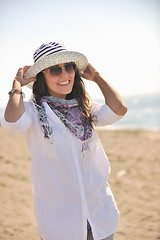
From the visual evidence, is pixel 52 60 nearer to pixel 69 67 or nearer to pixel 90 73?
pixel 69 67

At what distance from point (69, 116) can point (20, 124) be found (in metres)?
0.35

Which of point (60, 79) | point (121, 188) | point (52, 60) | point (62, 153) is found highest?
point (52, 60)

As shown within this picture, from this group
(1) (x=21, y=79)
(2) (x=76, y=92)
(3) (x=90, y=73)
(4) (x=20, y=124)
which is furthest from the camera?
(3) (x=90, y=73)

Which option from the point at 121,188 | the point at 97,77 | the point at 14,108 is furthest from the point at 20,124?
the point at 121,188

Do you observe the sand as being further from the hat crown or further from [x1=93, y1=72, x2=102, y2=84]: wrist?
the hat crown

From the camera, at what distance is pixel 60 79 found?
1.77 metres

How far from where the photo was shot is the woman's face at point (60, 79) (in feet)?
5.80

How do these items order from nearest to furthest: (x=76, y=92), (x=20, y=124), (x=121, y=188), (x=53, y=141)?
1. (x=20, y=124)
2. (x=53, y=141)
3. (x=76, y=92)
4. (x=121, y=188)

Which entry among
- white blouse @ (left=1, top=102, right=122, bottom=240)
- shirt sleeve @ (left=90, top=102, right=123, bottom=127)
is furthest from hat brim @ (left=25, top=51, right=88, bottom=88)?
shirt sleeve @ (left=90, top=102, right=123, bottom=127)

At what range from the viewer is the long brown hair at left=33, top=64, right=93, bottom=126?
1.84m

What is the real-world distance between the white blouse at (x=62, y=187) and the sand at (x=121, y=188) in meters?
1.93

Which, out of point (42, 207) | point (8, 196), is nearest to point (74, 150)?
point (42, 207)

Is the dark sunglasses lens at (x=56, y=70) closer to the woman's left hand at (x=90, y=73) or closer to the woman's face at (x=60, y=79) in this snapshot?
the woman's face at (x=60, y=79)

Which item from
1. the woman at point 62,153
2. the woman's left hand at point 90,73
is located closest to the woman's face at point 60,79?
the woman at point 62,153
